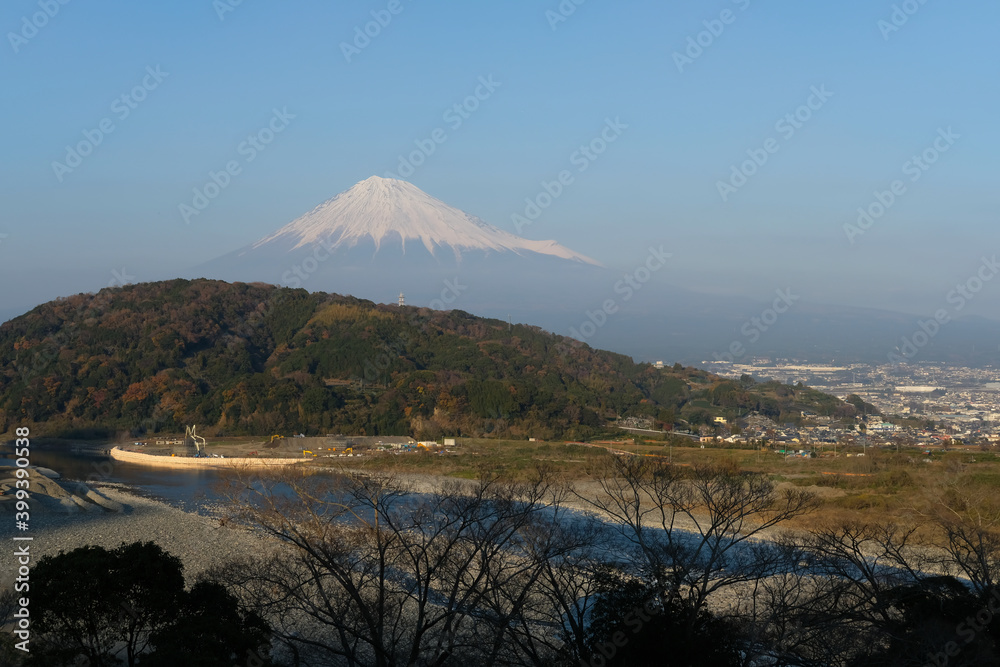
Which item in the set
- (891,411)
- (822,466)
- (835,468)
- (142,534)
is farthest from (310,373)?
(891,411)

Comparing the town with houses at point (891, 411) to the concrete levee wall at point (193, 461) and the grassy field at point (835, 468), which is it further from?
the concrete levee wall at point (193, 461)

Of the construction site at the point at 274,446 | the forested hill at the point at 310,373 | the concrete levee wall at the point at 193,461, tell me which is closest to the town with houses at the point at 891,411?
the forested hill at the point at 310,373

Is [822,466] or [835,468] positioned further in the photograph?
[822,466]

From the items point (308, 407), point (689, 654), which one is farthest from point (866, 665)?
point (308, 407)

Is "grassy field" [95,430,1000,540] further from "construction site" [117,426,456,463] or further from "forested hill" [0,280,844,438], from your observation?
"forested hill" [0,280,844,438]

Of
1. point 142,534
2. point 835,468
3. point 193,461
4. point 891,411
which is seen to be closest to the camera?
point 142,534

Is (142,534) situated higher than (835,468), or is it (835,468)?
(835,468)

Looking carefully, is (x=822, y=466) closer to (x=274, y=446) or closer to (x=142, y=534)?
→ (x=142, y=534)

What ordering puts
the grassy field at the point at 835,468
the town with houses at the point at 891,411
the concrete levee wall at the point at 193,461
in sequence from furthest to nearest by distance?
the town with houses at the point at 891,411, the concrete levee wall at the point at 193,461, the grassy field at the point at 835,468

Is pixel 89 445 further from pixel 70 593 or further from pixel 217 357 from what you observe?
pixel 70 593
